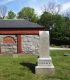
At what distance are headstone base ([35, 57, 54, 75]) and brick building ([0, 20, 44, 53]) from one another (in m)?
17.6

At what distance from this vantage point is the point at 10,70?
14617 mm

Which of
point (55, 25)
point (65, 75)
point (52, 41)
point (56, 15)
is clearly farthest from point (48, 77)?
point (56, 15)

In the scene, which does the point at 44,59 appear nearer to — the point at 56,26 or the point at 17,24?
the point at 17,24

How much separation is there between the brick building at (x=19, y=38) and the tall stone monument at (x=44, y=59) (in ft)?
57.2

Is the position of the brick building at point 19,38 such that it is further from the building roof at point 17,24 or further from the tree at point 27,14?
the tree at point 27,14

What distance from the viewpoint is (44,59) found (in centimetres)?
1420

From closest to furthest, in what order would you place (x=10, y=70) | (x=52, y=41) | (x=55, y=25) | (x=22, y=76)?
1. (x=22, y=76)
2. (x=10, y=70)
3. (x=52, y=41)
4. (x=55, y=25)

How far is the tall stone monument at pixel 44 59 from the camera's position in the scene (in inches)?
547

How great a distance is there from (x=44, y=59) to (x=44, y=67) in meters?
0.42

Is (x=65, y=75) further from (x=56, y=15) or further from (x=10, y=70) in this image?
(x=56, y=15)

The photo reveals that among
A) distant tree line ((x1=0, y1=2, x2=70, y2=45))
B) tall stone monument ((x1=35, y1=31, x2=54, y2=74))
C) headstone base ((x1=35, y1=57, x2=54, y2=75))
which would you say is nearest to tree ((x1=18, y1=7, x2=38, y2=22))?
distant tree line ((x1=0, y1=2, x2=70, y2=45))

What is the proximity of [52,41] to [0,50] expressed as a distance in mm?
39954

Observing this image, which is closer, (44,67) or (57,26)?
(44,67)

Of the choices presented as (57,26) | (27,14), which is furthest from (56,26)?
(27,14)
